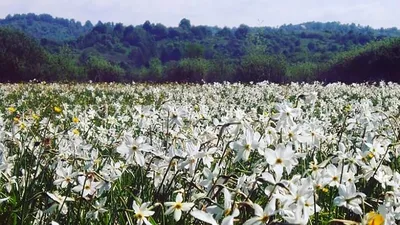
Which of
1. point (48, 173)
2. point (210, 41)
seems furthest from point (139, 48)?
point (48, 173)

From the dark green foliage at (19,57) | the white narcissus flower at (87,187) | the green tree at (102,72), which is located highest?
the white narcissus flower at (87,187)

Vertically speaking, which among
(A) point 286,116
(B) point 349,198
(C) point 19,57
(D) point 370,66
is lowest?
(C) point 19,57

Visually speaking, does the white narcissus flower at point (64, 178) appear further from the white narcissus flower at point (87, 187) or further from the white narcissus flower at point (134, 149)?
the white narcissus flower at point (134, 149)

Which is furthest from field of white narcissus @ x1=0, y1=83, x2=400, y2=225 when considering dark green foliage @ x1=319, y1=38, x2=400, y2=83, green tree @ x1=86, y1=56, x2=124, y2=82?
green tree @ x1=86, y1=56, x2=124, y2=82

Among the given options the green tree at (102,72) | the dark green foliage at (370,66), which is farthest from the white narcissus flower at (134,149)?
the green tree at (102,72)

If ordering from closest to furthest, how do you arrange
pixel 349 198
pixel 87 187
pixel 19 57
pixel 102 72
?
1. pixel 349 198
2. pixel 87 187
3. pixel 19 57
4. pixel 102 72

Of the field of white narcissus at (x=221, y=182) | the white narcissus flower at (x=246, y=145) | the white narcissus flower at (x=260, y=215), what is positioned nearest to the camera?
Answer: the white narcissus flower at (x=260, y=215)

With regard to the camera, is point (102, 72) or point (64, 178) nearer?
point (64, 178)

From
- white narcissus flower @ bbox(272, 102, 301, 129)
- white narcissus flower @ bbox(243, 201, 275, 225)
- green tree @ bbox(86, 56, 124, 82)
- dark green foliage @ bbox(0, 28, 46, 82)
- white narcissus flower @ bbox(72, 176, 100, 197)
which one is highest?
white narcissus flower @ bbox(272, 102, 301, 129)

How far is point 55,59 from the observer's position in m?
54.9

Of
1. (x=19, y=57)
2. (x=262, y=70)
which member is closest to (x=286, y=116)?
(x=262, y=70)

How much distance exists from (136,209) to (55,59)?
54908mm

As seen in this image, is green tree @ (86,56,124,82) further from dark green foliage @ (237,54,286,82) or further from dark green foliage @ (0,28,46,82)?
dark green foliage @ (237,54,286,82)

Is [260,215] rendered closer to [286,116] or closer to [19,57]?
[286,116]
